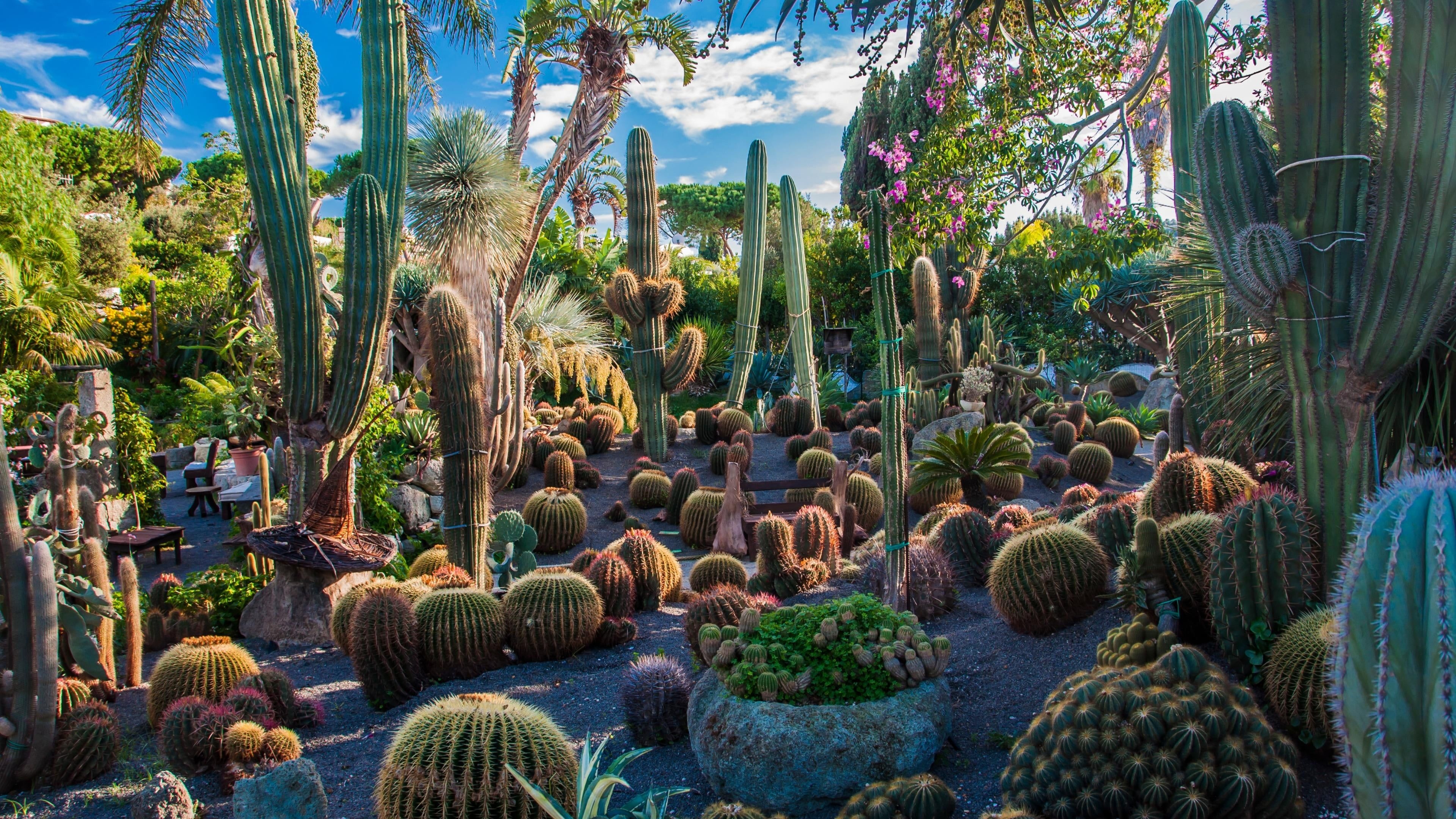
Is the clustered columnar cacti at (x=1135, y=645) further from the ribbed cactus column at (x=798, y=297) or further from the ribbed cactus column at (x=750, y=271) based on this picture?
the ribbed cactus column at (x=750, y=271)

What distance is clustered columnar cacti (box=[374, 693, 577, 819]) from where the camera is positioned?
306cm

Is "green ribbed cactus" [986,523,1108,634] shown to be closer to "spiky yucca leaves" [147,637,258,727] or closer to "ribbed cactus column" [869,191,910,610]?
"ribbed cactus column" [869,191,910,610]

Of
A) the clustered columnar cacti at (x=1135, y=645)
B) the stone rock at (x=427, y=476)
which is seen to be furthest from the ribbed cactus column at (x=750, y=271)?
the clustered columnar cacti at (x=1135, y=645)

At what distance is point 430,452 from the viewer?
1188cm

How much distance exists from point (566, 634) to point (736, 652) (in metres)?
2.08

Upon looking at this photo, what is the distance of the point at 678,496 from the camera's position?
10.9 metres

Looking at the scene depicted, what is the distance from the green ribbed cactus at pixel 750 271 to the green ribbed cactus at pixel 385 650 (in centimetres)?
1145

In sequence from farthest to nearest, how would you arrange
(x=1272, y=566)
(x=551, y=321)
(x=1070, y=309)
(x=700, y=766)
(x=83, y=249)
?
(x=83, y=249)
(x=1070, y=309)
(x=551, y=321)
(x=700, y=766)
(x=1272, y=566)

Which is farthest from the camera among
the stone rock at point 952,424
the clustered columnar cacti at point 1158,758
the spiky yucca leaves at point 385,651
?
the stone rock at point 952,424

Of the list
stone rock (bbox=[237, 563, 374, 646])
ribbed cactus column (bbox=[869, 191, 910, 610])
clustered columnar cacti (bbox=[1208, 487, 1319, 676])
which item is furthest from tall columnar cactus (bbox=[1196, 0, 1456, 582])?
stone rock (bbox=[237, 563, 374, 646])

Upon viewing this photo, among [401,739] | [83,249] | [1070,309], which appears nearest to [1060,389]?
[1070,309]

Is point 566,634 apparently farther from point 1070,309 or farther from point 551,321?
point 1070,309

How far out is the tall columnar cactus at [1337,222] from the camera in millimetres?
3135

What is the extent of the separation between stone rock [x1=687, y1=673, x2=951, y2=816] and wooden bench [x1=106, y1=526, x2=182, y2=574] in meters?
7.09
